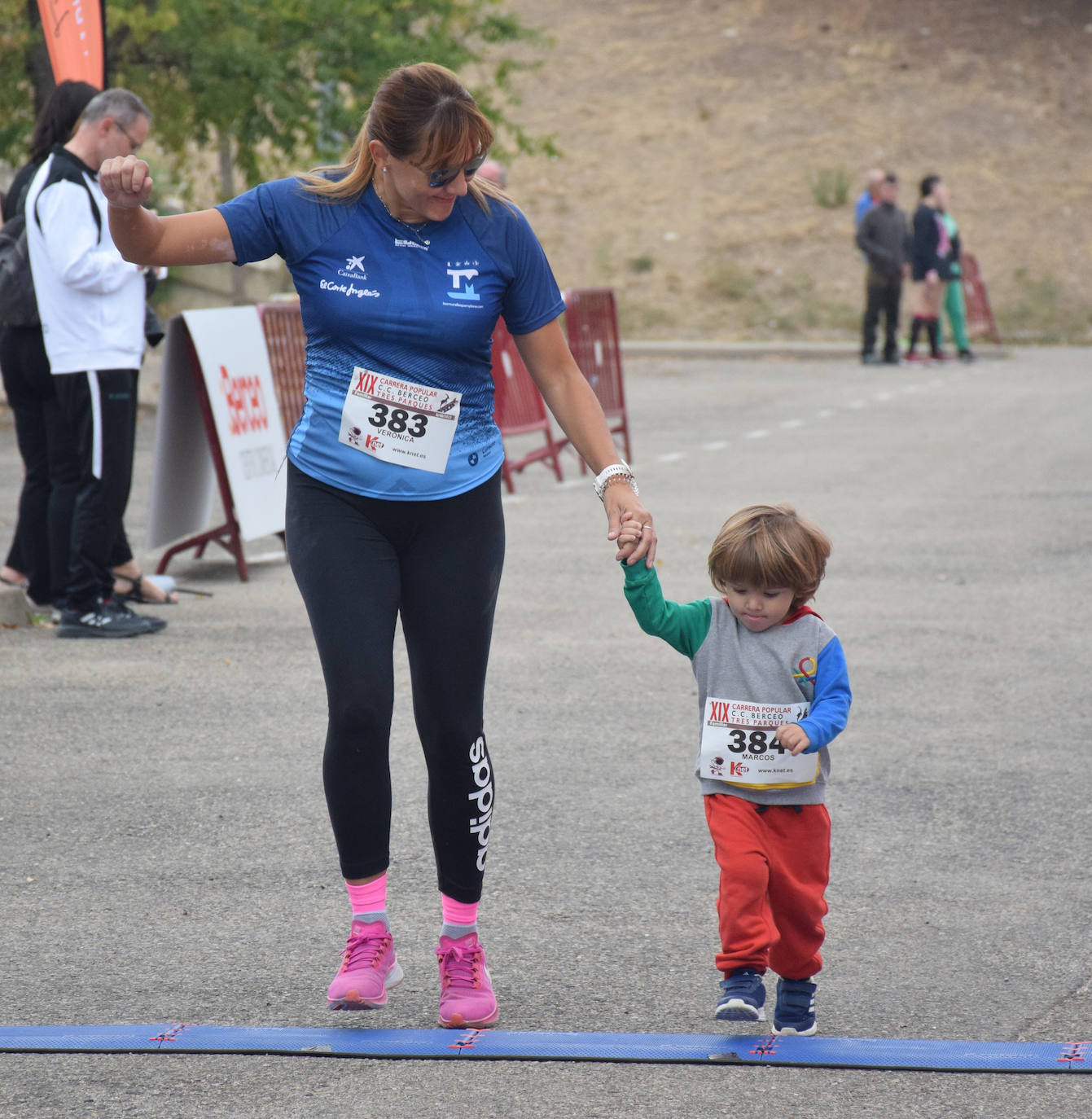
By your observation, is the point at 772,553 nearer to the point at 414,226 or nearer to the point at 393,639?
the point at 393,639

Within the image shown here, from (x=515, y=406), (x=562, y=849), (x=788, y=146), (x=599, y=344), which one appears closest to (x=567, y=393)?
(x=562, y=849)

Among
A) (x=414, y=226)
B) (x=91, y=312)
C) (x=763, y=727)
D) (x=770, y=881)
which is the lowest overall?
(x=770, y=881)

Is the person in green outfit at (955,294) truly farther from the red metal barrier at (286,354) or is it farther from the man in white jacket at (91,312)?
the man in white jacket at (91,312)

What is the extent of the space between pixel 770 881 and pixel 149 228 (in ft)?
5.78

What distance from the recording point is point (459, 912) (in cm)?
351

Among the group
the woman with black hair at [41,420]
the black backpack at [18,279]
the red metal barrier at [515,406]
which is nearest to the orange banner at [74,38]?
the woman with black hair at [41,420]

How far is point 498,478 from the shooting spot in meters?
3.51

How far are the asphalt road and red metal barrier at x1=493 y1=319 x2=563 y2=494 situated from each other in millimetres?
2637

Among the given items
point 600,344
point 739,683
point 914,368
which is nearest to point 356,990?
point 739,683

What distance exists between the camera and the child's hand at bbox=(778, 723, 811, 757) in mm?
3133

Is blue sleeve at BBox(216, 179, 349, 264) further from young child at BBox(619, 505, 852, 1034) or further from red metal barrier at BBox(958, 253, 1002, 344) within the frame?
red metal barrier at BBox(958, 253, 1002, 344)

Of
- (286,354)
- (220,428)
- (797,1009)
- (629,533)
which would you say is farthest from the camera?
(286,354)

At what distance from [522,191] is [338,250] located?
3719 centimetres

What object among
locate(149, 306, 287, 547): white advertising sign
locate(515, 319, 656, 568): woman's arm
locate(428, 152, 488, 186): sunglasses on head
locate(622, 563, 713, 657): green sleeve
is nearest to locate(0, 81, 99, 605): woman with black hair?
locate(149, 306, 287, 547): white advertising sign
